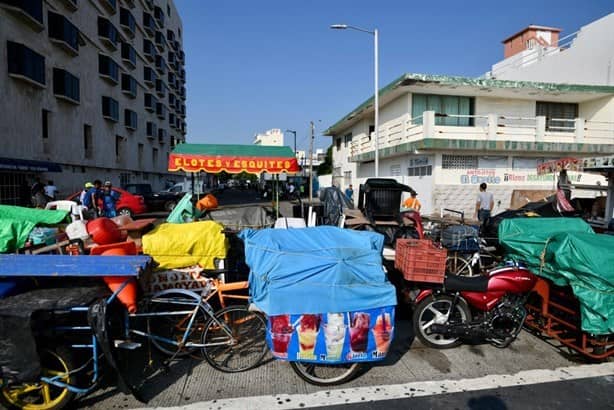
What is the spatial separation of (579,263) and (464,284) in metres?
1.18

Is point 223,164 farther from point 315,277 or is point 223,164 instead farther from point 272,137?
point 272,137

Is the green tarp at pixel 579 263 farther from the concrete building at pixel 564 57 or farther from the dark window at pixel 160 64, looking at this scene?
the dark window at pixel 160 64

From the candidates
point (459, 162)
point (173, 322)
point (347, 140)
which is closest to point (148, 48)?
point (347, 140)

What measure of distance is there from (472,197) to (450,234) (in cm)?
1102

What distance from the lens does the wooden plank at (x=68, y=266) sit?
3229 millimetres

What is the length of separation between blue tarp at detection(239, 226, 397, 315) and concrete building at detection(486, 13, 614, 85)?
21937 mm

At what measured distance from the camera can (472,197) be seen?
16000mm

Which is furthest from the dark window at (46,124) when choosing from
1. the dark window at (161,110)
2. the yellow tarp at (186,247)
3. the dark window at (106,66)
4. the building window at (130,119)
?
the dark window at (161,110)

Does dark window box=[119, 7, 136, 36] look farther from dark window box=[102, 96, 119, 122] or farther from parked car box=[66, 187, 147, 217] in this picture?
parked car box=[66, 187, 147, 217]

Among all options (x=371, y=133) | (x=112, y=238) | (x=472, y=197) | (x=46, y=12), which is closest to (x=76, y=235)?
(x=112, y=238)

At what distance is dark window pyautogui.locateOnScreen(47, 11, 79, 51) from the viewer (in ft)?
55.9

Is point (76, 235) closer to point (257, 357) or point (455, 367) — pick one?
point (257, 357)

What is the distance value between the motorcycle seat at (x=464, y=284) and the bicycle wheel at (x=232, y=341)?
7.32 ft

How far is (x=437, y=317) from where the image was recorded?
13.9ft
